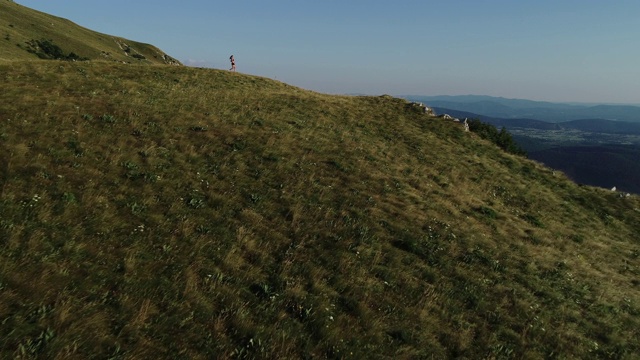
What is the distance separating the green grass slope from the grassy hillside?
1929 inches

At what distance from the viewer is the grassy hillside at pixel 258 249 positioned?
7516mm

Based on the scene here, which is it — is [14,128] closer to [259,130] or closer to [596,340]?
[259,130]

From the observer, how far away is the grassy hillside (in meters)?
7.52

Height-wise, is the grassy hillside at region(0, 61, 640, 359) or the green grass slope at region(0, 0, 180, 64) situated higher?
the green grass slope at region(0, 0, 180, 64)

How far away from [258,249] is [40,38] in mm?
109916

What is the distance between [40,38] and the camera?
91562 millimetres

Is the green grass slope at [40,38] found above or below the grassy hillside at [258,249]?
above

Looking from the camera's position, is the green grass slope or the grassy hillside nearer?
the grassy hillside

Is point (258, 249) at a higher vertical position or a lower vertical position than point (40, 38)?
lower

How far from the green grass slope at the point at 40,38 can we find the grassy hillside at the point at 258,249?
161ft

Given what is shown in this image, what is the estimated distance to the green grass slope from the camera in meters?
73.4

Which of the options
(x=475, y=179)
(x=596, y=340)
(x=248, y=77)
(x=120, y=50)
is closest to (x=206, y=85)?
(x=248, y=77)

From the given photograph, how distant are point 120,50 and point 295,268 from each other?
158 meters

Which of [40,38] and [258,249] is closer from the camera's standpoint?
[258,249]
